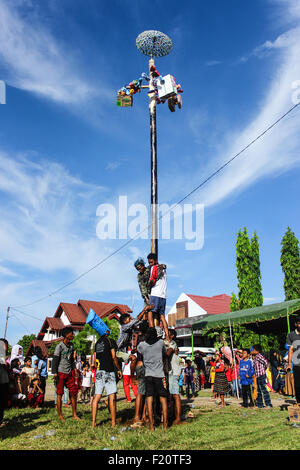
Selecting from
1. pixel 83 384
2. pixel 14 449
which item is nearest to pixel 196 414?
pixel 14 449

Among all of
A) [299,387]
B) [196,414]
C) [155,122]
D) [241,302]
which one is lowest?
[196,414]

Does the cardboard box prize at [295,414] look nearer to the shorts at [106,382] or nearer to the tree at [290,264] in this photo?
the shorts at [106,382]

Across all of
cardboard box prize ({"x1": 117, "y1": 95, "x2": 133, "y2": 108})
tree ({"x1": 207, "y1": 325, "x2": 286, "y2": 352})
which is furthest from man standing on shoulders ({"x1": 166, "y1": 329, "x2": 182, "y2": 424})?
tree ({"x1": 207, "y1": 325, "x2": 286, "y2": 352})

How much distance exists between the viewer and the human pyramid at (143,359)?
22.4 ft

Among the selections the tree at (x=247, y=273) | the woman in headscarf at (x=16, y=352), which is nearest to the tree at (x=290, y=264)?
the tree at (x=247, y=273)

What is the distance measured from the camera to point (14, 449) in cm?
550

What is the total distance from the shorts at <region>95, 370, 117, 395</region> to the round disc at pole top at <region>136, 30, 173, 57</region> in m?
9.13

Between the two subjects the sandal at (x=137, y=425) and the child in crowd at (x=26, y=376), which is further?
the child in crowd at (x=26, y=376)

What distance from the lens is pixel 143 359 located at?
6.97m

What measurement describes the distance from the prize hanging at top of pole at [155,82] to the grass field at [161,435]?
331 inches

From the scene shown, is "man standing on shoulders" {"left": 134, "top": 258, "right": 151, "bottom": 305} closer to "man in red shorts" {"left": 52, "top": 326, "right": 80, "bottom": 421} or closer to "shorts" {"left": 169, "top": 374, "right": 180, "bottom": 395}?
"shorts" {"left": 169, "top": 374, "right": 180, "bottom": 395}
